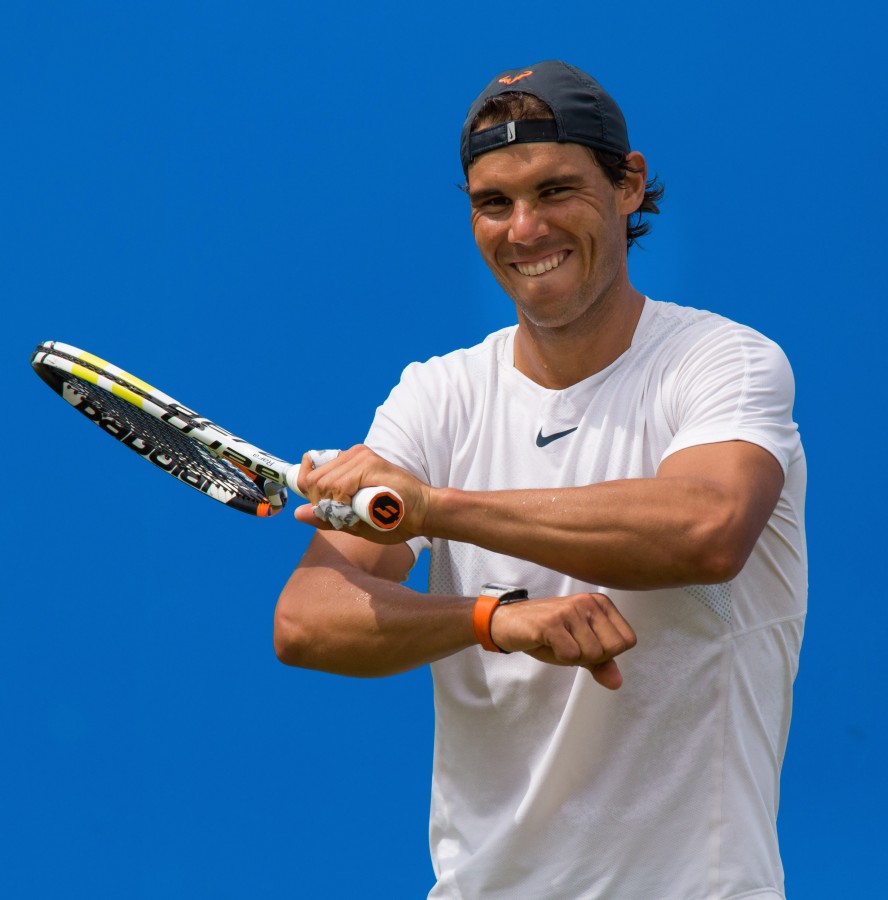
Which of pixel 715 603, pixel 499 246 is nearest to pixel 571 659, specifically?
pixel 715 603

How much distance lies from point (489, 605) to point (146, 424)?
98 centimetres

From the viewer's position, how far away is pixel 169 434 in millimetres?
2867

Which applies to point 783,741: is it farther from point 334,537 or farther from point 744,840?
point 334,537

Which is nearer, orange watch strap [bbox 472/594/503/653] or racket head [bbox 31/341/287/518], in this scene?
orange watch strap [bbox 472/594/503/653]

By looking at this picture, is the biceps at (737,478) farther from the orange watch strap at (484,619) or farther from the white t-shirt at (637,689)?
the orange watch strap at (484,619)

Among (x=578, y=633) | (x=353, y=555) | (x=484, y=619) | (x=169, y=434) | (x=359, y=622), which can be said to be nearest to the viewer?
(x=578, y=633)

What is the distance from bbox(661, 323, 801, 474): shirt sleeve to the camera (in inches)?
89.7

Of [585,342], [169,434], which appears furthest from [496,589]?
[169,434]

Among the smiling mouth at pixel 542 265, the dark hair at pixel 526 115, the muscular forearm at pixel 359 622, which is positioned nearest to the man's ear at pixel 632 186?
the dark hair at pixel 526 115

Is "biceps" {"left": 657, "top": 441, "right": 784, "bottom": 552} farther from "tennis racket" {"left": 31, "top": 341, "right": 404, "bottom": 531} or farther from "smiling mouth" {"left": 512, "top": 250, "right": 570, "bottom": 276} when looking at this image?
"tennis racket" {"left": 31, "top": 341, "right": 404, "bottom": 531}

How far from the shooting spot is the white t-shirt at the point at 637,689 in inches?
94.3

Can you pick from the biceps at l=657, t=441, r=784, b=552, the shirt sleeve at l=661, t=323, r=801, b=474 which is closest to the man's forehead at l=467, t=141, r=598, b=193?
the shirt sleeve at l=661, t=323, r=801, b=474

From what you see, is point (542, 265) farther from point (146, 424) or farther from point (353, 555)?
point (146, 424)

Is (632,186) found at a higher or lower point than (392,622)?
higher
